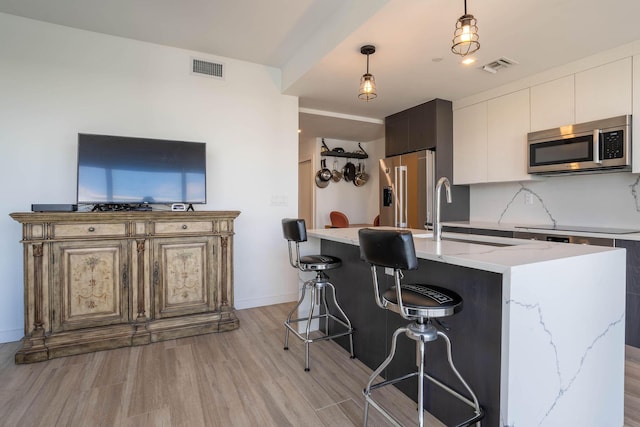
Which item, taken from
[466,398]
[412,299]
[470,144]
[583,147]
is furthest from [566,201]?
[412,299]

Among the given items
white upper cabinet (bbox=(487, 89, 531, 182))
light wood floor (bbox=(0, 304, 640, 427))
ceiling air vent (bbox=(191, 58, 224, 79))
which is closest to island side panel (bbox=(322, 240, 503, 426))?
light wood floor (bbox=(0, 304, 640, 427))

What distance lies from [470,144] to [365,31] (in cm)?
226

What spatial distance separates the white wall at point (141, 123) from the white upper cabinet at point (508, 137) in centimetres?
227

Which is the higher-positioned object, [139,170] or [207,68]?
[207,68]

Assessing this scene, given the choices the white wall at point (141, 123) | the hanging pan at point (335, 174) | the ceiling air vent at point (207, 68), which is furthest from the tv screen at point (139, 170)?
the hanging pan at point (335, 174)

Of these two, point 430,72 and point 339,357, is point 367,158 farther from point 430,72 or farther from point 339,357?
point 339,357

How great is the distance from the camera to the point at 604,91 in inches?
110

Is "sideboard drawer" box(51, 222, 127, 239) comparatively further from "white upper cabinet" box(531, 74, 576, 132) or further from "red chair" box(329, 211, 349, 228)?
"red chair" box(329, 211, 349, 228)

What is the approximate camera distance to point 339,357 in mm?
2395

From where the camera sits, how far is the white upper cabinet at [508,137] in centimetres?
343

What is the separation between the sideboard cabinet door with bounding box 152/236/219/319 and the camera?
2.71 m

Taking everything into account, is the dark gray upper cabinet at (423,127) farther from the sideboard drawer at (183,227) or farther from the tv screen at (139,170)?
the sideboard drawer at (183,227)

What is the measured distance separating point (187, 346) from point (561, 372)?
2.44 meters

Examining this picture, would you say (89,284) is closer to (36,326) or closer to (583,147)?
(36,326)
